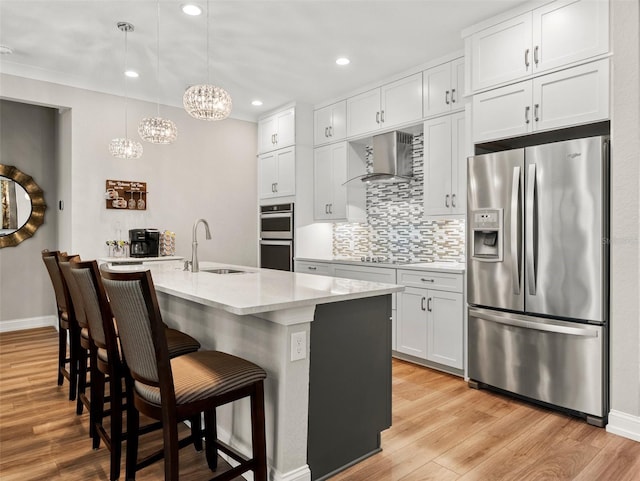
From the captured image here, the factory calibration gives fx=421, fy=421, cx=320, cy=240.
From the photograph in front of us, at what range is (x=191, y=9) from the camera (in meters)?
3.10

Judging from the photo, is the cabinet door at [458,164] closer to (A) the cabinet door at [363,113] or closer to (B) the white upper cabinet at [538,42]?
(B) the white upper cabinet at [538,42]

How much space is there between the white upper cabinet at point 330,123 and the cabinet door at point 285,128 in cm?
28

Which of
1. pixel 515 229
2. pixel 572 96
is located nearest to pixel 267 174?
pixel 515 229

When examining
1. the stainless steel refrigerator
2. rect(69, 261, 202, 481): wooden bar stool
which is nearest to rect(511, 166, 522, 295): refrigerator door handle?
the stainless steel refrigerator

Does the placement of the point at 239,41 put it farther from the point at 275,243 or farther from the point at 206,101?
the point at 275,243

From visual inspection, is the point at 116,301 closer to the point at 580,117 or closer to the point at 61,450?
the point at 61,450

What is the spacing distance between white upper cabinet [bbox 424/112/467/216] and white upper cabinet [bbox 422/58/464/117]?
9 cm

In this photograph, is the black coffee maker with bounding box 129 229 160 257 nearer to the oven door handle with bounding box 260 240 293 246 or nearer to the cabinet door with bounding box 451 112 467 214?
the oven door handle with bounding box 260 240 293 246

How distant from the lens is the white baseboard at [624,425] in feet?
8.07

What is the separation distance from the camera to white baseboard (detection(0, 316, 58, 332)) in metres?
5.10

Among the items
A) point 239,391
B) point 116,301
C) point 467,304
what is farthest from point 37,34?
point 467,304

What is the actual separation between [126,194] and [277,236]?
1894 millimetres

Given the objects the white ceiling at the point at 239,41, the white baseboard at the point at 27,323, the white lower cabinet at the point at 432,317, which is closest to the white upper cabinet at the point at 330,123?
the white ceiling at the point at 239,41

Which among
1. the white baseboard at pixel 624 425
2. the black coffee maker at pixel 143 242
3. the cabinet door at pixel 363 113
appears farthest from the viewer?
the black coffee maker at pixel 143 242
